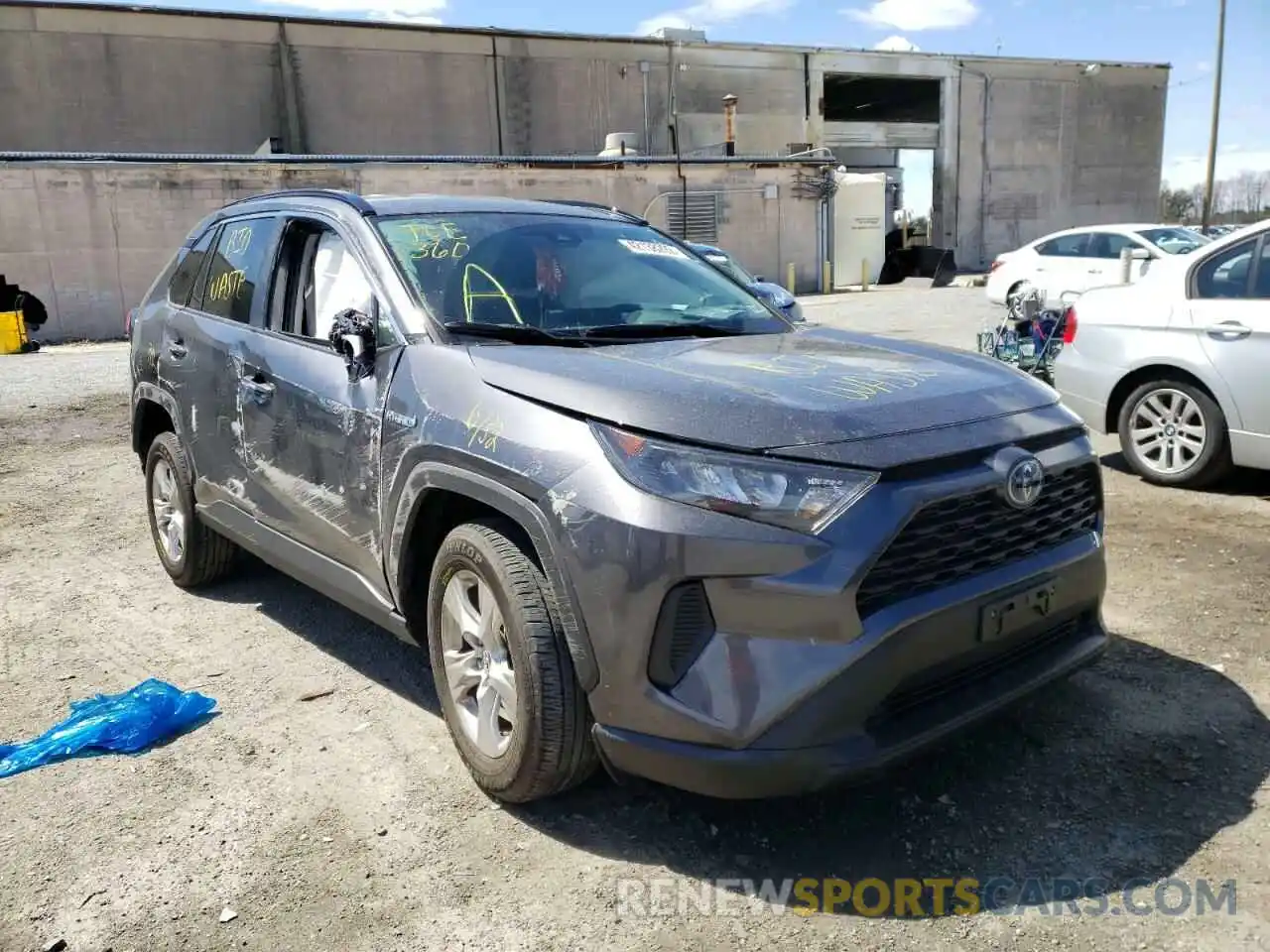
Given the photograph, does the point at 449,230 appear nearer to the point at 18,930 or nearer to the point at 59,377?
the point at 18,930

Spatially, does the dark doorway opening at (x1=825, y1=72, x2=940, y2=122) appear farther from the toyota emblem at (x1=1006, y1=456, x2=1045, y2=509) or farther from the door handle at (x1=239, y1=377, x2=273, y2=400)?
the toyota emblem at (x1=1006, y1=456, x2=1045, y2=509)

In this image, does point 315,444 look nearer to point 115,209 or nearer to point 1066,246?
point 1066,246

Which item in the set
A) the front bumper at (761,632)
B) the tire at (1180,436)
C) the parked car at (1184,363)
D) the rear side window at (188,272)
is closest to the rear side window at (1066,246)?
the parked car at (1184,363)

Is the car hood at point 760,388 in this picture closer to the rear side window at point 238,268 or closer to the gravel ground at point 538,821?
the gravel ground at point 538,821

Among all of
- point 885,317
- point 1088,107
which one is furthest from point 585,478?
point 1088,107

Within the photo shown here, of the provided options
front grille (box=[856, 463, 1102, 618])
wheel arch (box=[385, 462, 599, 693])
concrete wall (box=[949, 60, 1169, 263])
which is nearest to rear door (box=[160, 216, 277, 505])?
wheel arch (box=[385, 462, 599, 693])

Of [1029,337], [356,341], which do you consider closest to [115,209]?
[1029,337]

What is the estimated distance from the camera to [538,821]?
9.66ft

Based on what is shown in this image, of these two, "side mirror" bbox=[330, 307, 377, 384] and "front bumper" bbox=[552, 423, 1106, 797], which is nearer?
"front bumper" bbox=[552, 423, 1106, 797]

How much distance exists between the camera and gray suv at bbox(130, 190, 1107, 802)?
7.91 ft

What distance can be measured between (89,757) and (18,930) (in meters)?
0.94

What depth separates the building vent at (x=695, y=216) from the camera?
2605 cm

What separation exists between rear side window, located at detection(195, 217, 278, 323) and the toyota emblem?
2952 mm

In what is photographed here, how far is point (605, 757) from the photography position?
8.51ft
